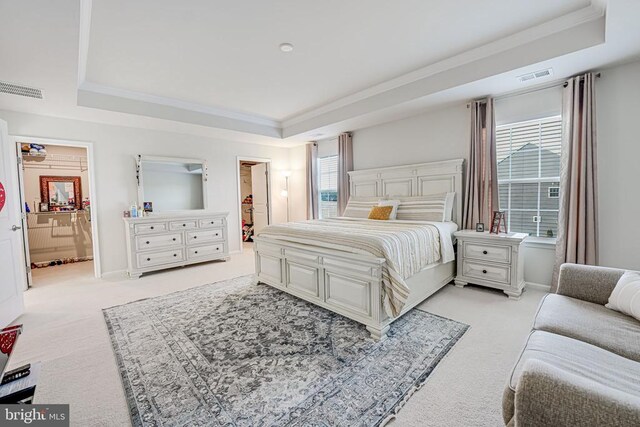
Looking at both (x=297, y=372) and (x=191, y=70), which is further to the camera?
(x=191, y=70)

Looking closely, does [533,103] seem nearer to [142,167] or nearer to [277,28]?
[277,28]

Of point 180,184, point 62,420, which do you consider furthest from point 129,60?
point 62,420

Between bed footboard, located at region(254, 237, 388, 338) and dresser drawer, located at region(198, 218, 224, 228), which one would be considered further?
dresser drawer, located at region(198, 218, 224, 228)

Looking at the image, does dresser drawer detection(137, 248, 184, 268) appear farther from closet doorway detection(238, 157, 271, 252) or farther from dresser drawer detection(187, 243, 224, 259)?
closet doorway detection(238, 157, 271, 252)

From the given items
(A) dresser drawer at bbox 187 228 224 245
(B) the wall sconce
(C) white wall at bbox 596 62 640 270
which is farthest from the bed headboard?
(A) dresser drawer at bbox 187 228 224 245

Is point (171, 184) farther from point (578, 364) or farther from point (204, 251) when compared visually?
point (578, 364)

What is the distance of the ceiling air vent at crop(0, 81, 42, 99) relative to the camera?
294 centimetres

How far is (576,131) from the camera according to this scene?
3.02 metres

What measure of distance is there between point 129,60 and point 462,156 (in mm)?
4415

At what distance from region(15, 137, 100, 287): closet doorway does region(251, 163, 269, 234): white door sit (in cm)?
337

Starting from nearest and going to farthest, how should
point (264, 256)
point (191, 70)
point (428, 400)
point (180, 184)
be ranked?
point (428, 400), point (191, 70), point (264, 256), point (180, 184)

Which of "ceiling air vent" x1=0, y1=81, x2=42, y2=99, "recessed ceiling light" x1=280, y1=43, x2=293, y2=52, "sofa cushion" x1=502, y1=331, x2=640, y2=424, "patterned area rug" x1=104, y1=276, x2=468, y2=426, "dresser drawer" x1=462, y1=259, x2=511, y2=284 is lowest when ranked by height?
"patterned area rug" x1=104, y1=276, x2=468, y2=426

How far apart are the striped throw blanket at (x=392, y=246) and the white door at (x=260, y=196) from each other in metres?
3.46

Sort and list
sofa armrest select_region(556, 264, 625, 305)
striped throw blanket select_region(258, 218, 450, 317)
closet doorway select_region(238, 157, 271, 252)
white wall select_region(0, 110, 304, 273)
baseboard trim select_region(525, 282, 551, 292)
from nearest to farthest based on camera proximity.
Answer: sofa armrest select_region(556, 264, 625, 305) < striped throw blanket select_region(258, 218, 450, 317) < baseboard trim select_region(525, 282, 551, 292) < white wall select_region(0, 110, 304, 273) < closet doorway select_region(238, 157, 271, 252)
